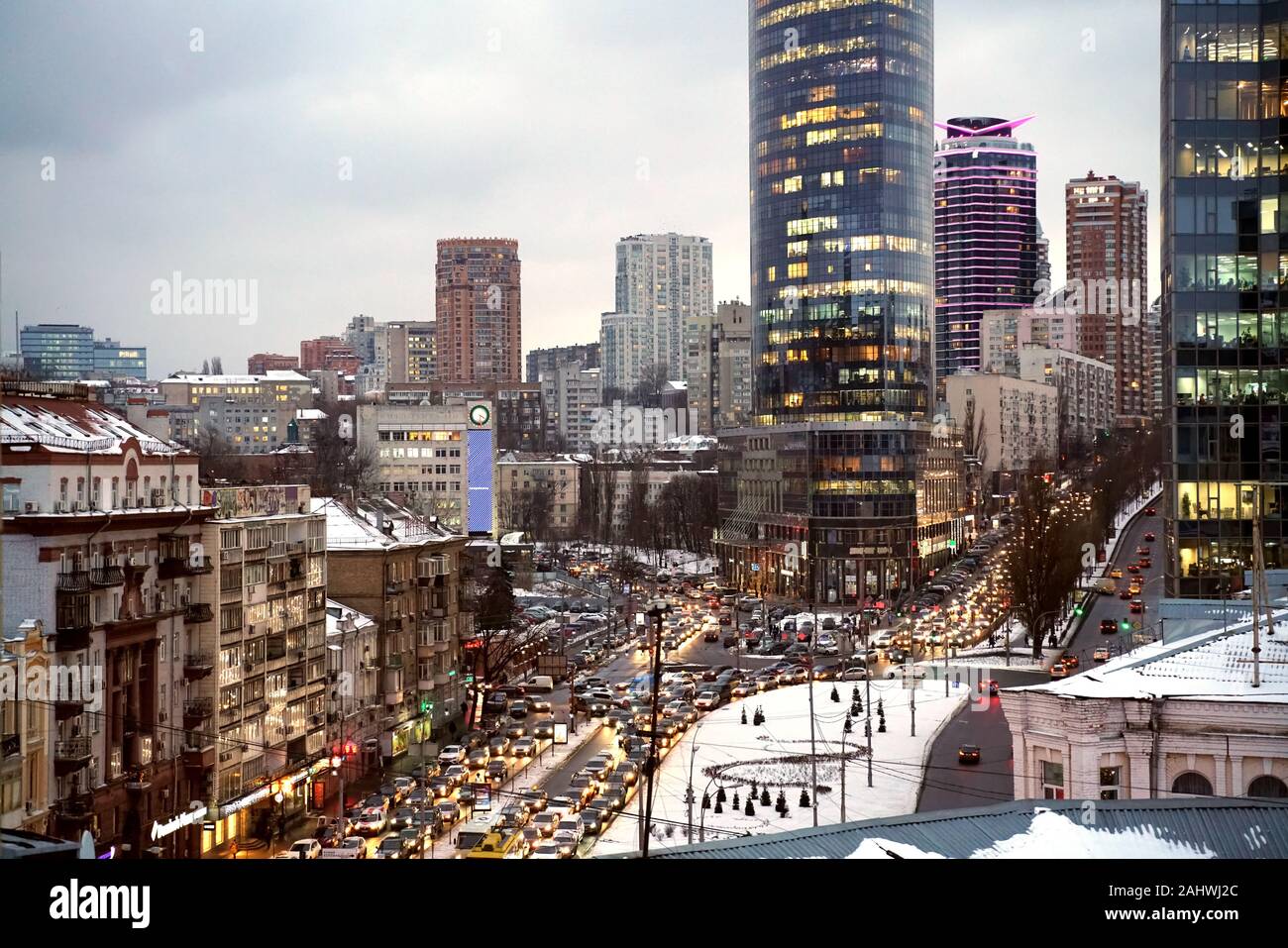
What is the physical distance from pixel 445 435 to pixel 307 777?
54.5m

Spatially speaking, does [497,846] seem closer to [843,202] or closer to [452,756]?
[452,756]

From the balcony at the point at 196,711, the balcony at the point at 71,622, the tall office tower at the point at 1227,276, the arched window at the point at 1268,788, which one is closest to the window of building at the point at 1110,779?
the arched window at the point at 1268,788

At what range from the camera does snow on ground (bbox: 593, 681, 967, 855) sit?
1076 inches

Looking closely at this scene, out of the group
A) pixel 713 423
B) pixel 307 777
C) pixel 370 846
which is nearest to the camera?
pixel 370 846

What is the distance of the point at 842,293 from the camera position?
81250 millimetres

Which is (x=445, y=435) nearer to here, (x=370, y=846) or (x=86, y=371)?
(x=86, y=371)

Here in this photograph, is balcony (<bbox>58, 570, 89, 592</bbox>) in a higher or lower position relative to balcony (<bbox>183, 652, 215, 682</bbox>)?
higher

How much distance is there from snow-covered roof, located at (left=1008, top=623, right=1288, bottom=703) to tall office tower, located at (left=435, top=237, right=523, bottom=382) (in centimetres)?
10266

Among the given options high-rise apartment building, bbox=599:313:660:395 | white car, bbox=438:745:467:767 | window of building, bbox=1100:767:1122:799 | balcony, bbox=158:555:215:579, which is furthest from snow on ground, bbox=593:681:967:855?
high-rise apartment building, bbox=599:313:660:395

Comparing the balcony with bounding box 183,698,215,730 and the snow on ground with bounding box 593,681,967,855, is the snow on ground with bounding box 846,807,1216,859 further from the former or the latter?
the balcony with bounding box 183,698,215,730

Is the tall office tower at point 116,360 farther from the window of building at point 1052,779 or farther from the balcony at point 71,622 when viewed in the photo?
the window of building at point 1052,779
